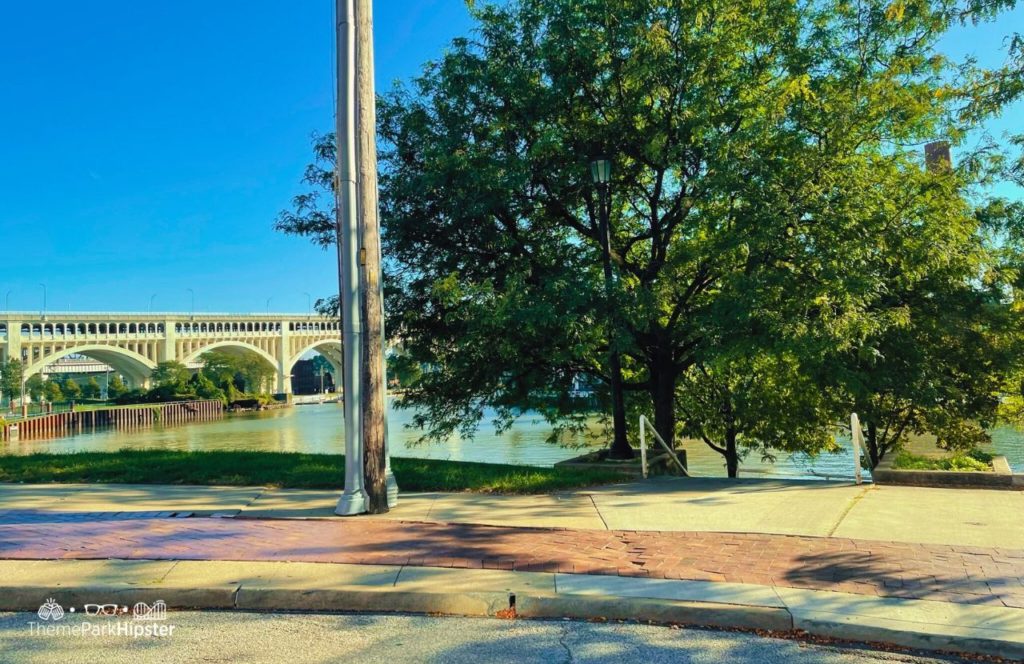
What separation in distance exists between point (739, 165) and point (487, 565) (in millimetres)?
7607

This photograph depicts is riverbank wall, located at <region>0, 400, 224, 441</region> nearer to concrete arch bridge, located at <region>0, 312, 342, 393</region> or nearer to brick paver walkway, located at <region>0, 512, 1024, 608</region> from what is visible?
concrete arch bridge, located at <region>0, 312, 342, 393</region>

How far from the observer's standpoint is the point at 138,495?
8.35 meters

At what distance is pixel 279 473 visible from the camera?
378 inches

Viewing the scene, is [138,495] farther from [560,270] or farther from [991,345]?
[991,345]

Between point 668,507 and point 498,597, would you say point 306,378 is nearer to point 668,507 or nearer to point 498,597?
point 668,507

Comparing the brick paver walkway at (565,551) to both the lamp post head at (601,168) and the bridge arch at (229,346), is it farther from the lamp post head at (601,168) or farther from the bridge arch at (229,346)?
the bridge arch at (229,346)

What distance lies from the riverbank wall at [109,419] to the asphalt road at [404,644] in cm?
6379

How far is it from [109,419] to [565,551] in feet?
281

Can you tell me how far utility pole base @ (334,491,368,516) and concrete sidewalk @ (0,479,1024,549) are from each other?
0.20 metres

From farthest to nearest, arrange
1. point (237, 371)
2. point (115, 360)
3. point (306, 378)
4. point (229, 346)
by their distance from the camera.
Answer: point (306, 378) < point (237, 371) < point (229, 346) < point (115, 360)

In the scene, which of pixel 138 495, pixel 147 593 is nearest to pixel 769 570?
pixel 147 593

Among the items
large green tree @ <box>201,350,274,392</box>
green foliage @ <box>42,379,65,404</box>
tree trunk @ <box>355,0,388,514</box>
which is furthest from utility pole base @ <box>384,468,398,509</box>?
green foliage @ <box>42,379,65,404</box>

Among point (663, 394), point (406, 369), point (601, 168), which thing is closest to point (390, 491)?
point (601, 168)

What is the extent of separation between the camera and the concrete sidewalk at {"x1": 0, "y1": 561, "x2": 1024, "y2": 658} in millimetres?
4336
